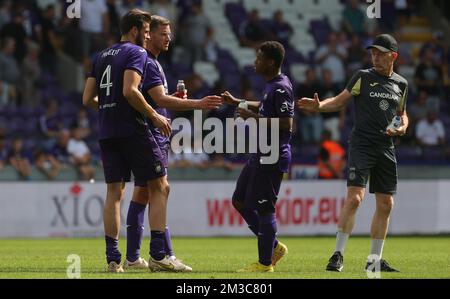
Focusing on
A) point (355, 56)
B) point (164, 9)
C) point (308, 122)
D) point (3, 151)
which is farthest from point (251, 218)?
point (355, 56)

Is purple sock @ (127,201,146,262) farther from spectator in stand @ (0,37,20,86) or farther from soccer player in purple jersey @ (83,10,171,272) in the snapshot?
spectator in stand @ (0,37,20,86)

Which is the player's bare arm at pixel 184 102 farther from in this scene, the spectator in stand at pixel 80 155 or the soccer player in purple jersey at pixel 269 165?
the spectator in stand at pixel 80 155

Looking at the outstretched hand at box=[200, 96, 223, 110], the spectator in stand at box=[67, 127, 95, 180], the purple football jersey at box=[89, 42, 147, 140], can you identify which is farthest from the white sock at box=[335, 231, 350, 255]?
the spectator in stand at box=[67, 127, 95, 180]

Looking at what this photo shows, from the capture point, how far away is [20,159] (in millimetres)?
21516

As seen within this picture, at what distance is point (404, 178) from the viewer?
2259 centimetres

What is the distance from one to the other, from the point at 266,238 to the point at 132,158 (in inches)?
60.5

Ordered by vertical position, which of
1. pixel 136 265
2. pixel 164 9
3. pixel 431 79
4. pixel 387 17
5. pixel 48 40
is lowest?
pixel 136 265

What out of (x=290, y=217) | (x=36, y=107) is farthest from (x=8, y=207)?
(x=290, y=217)

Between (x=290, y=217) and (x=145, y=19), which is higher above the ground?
(x=145, y=19)

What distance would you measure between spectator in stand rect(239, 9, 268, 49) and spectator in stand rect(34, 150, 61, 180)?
7171 millimetres

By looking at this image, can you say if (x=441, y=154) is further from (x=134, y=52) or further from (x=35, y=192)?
(x=134, y=52)

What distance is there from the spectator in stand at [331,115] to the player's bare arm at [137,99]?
45.2 feet

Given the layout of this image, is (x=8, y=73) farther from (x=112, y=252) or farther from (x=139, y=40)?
(x=112, y=252)
